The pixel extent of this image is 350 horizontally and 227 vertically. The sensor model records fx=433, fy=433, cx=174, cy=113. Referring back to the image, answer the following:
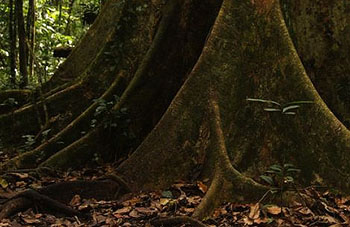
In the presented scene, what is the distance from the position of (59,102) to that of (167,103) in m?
1.84

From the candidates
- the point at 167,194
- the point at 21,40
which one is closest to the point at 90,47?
the point at 21,40

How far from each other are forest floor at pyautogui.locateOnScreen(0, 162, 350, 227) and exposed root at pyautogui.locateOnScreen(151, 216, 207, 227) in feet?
0.21

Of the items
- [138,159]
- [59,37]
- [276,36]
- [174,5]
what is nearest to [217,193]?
[138,159]

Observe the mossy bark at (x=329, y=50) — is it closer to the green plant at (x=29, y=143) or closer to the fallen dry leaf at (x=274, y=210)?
the fallen dry leaf at (x=274, y=210)

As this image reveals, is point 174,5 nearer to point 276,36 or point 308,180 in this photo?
point 276,36

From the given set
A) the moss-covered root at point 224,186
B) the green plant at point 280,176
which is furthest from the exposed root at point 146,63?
the green plant at point 280,176

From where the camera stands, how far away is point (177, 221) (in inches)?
127

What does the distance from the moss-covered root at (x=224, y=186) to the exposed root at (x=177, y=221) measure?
4.0 inches

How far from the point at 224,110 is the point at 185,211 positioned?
104 centimetres

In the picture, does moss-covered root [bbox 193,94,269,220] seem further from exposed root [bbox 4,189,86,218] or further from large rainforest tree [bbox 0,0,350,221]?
exposed root [bbox 4,189,86,218]

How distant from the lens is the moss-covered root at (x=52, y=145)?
5.38m

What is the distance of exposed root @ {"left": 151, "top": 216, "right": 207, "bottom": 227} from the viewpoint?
314 centimetres

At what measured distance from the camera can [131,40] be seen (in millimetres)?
5949

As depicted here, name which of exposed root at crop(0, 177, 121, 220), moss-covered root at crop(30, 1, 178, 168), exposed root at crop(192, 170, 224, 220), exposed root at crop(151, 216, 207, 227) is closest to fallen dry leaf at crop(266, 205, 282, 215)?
exposed root at crop(192, 170, 224, 220)
